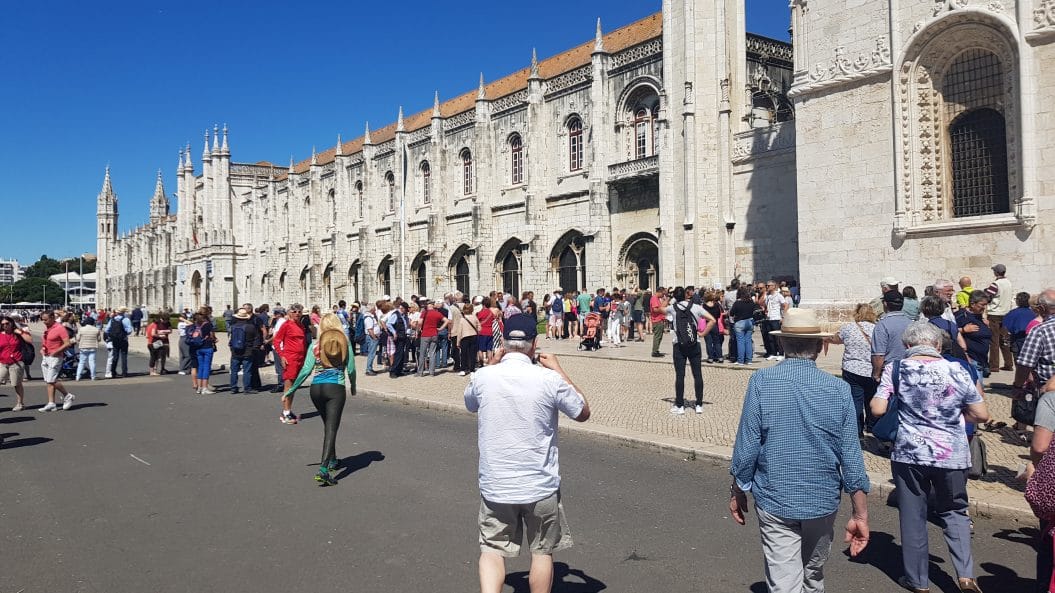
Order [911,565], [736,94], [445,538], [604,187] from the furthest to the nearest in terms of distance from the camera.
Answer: [604,187]
[736,94]
[445,538]
[911,565]

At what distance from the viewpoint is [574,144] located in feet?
101

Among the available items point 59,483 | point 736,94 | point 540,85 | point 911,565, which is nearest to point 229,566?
point 59,483

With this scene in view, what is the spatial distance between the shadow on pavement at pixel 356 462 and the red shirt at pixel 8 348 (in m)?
6.96

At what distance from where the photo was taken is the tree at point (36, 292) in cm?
12519

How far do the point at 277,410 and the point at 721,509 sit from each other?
27.1ft

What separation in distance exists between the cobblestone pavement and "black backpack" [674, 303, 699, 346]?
3.43ft

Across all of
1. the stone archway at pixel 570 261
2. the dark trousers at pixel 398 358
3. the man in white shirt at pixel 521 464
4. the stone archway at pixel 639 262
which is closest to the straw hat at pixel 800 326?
the man in white shirt at pixel 521 464

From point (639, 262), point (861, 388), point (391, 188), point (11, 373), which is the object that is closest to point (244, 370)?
point (11, 373)

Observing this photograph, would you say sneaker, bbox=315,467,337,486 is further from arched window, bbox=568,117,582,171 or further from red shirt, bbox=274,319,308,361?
arched window, bbox=568,117,582,171

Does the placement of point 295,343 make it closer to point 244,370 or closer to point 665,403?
point 244,370

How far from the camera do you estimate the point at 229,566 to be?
4.77 metres

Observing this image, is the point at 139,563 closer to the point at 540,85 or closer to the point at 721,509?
the point at 721,509

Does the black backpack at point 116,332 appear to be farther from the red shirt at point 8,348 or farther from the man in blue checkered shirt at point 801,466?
the man in blue checkered shirt at point 801,466

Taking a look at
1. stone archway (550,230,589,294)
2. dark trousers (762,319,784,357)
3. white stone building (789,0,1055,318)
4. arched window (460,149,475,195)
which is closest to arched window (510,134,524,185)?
arched window (460,149,475,195)
